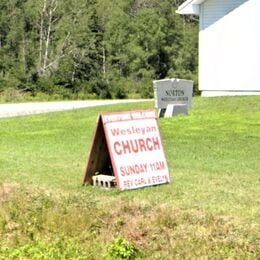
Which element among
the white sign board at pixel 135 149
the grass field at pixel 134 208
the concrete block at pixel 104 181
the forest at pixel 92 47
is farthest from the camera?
the forest at pixel 92 47

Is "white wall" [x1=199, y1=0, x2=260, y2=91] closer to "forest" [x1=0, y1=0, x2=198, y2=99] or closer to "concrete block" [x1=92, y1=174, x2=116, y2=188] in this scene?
"forest" [x1=0, y1=0, x2=198, y2=99]

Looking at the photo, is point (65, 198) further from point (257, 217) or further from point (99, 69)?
point (99, 69)

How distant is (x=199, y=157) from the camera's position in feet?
42.5

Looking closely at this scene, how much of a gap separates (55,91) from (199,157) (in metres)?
32.6

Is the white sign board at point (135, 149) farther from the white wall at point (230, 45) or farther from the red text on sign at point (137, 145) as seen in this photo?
the white wall at point (230, 45)

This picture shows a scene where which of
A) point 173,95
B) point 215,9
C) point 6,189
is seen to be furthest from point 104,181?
point 215,9

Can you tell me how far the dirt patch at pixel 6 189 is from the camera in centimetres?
934

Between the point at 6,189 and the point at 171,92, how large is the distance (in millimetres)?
11732

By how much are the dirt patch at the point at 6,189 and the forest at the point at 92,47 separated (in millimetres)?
34644

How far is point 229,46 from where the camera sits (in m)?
28.9

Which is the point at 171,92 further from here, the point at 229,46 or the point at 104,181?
the point at 104,181

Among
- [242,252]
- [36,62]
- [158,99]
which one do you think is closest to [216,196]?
[242,252]

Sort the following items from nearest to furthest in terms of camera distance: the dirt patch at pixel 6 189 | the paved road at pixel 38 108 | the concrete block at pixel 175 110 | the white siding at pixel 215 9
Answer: the dirt patch at pixel 6 189 → the concrete block at pixel 175 110 → the paved road at pixel 38 108 → the white siding at pixel 215 9

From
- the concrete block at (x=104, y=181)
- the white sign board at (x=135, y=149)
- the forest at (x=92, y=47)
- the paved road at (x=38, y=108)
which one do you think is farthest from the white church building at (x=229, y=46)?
the concrete block at (x=104, y=181)
